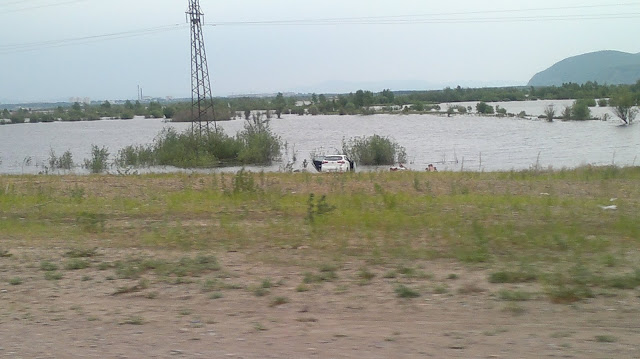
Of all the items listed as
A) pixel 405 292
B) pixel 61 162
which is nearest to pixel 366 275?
pixel 405 292

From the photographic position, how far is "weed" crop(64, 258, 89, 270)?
30.6ft

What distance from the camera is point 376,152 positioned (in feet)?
168

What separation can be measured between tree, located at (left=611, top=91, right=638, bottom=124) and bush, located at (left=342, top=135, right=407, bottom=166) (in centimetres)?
2185

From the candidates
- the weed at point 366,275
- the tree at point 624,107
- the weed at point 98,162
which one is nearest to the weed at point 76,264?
the weed at point 366,275

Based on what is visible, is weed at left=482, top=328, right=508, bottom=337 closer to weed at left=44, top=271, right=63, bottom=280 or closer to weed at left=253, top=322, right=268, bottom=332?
weed at left=253, top=322, right=268, bottom=332

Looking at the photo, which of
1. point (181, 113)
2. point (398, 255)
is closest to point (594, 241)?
point (398, 255)

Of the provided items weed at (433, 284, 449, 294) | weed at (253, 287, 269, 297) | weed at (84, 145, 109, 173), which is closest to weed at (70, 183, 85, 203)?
weed at (253, 287, 269, 297)

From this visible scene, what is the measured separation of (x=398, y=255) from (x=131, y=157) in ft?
145

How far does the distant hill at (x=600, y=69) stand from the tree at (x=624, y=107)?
14358 millimetres

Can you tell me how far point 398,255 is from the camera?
9.38m

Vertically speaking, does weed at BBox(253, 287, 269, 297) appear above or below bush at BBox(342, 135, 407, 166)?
above

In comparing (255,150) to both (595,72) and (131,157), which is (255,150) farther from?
(595,72)

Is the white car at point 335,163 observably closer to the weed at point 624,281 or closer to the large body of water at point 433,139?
the large body of water at point 433,139

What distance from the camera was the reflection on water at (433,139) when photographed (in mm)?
45844
